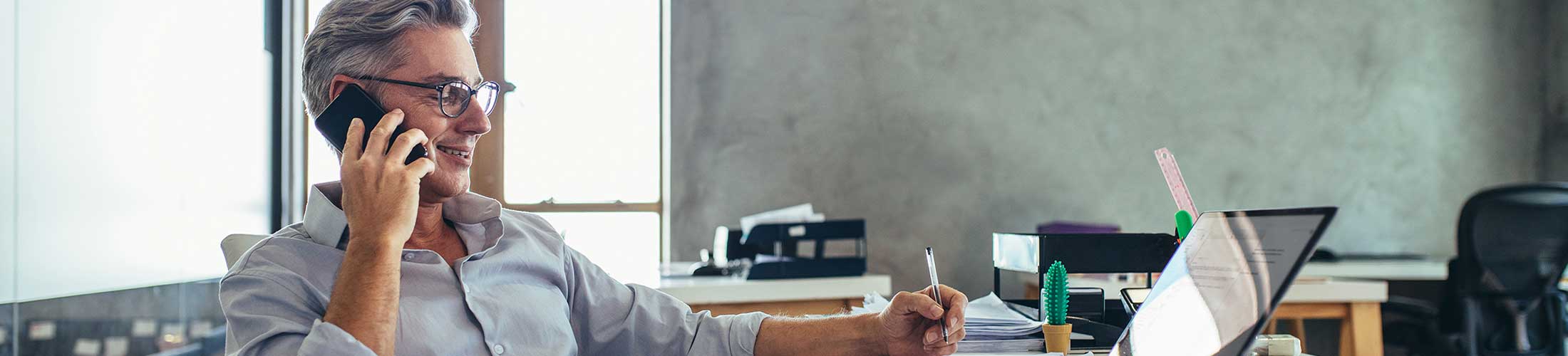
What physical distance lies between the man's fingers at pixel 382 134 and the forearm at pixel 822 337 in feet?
1.84

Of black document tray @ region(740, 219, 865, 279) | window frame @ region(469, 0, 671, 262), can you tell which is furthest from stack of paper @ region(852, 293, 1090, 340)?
window frame @ region(469, 0, 671, 262)

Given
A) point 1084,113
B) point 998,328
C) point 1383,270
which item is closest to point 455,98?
point 998,328

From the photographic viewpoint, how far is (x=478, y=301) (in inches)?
49.9

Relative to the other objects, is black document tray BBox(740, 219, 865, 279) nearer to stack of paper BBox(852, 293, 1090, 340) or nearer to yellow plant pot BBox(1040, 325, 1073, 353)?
stack of paper BBox(852, 293, 1090, 340)

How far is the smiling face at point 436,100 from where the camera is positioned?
127 cm

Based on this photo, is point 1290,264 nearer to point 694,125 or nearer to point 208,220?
point 208,220

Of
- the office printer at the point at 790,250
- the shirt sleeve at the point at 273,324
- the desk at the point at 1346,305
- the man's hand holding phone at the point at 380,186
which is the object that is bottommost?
the desk at the point at 1346,305

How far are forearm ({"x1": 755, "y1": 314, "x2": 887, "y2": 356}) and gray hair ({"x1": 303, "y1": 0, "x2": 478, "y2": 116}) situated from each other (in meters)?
0.62

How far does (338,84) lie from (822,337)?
28.5 inches

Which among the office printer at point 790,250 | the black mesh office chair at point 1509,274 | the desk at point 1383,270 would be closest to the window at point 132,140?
the office printer at point 790,250

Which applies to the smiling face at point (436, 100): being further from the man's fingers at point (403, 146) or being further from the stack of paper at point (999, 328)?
the stack of paper at point (999, 328)

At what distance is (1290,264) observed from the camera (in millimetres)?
804

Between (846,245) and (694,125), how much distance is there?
80cm

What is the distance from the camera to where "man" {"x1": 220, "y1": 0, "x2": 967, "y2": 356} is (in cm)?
108
